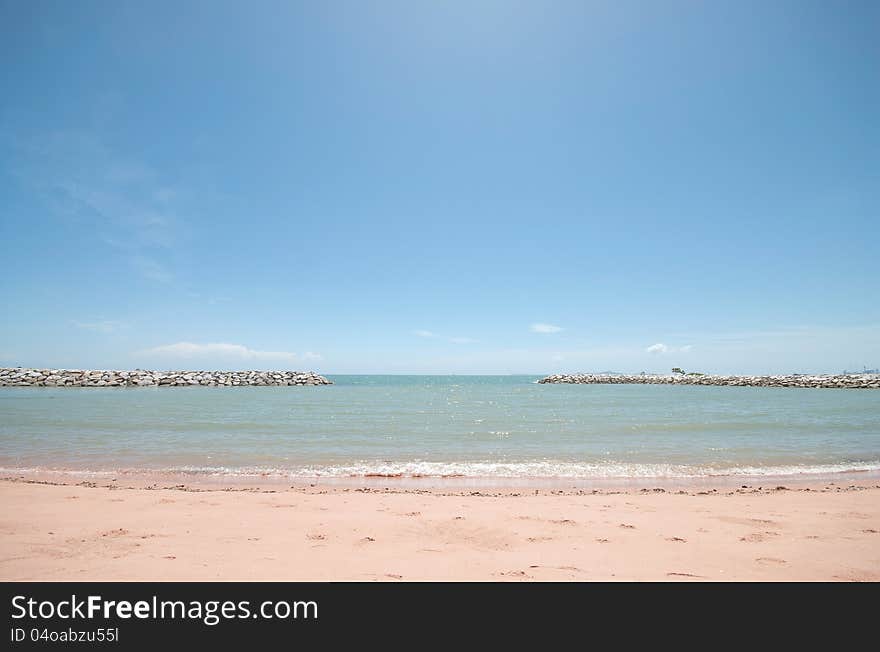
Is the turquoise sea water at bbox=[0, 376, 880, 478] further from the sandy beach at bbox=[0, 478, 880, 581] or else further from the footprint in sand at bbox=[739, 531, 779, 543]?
the footprint in sand at bbox=[739, 531, 779, 543]

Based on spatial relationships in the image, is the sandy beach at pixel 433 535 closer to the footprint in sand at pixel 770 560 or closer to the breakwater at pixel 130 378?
the footprint in sand at pixel 770 560

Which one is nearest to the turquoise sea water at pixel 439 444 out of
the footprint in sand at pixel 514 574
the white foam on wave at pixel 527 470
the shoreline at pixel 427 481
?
the white foam on wave at pixel 527 470

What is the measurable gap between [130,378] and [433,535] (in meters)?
60.7

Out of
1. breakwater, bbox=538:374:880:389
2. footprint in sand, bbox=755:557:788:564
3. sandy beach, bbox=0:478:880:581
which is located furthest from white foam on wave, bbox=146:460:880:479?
breakwater, bbox=538:374:880:389

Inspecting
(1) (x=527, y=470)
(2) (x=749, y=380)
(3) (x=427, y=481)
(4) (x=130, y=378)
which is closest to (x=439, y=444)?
(1) (x=527, y=470)

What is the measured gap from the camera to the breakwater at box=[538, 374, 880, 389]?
188 feet

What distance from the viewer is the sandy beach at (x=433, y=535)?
15.3 feet

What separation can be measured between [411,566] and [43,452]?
14.3 meters

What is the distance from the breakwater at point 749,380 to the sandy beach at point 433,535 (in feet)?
214

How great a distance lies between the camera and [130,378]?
175ft

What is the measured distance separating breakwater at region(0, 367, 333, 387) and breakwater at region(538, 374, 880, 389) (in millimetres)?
55719

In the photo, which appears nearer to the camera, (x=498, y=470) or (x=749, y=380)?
(x=498, y=470)

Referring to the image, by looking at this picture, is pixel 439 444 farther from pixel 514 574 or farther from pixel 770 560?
pixel 770 560

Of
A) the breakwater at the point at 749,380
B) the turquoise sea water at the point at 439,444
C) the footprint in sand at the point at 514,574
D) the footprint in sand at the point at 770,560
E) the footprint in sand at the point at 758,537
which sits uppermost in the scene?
the footprint in sand at the point at 514,574
